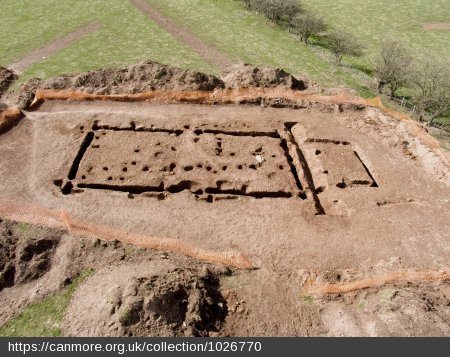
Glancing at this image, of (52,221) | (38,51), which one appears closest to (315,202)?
(52,221)

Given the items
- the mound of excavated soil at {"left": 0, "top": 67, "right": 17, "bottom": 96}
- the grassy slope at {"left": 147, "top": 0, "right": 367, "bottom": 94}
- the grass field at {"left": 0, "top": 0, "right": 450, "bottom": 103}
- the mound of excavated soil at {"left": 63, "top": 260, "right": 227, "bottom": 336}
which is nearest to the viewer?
the mound of excavated soil at {"left": 63, "top": 260, "right": 227, "bottom": 336}

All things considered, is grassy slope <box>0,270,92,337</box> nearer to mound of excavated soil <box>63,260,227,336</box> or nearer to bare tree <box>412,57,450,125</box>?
mound of excavated soil <box>63,260,227,336</box>

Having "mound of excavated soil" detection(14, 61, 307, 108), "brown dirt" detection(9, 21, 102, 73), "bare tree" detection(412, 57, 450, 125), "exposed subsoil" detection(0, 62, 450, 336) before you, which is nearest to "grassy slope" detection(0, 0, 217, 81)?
"brown dirt" detection(9, 21, 102, 73)

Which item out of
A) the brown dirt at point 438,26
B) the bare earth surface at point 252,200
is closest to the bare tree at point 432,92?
the bare earth surface at point 252,200

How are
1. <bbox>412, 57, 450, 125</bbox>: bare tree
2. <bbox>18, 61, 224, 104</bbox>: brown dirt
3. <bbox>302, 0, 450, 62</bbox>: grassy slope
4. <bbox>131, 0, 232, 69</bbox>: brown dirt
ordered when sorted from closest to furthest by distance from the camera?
<bbox>18, 61, 224, 104</bbox>: brown dirt, <bbox>412, 57, 450, 125</bbox>: bare tree, <bbox>131, 0, 232, 69</bbox>: brown dirt, <bbox>302, 0, 450, 62</bbox>: grassy slope

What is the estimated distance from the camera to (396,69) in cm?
2691

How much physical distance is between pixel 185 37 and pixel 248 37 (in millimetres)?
5236

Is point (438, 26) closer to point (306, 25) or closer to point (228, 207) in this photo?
point (306, 25)

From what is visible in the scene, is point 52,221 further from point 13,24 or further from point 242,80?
point 13,24

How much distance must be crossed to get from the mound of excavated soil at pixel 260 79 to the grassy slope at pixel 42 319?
552 inches

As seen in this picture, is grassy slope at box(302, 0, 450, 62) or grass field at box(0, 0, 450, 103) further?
grassy slope at box(302, 0, 450, 62)

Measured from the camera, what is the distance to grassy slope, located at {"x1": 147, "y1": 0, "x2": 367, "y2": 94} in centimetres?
2688

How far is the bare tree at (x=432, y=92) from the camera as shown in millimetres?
24688

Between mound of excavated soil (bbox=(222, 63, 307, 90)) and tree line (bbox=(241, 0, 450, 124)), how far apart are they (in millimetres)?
8782
